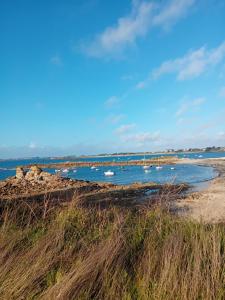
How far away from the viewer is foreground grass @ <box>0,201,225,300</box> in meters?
3.31

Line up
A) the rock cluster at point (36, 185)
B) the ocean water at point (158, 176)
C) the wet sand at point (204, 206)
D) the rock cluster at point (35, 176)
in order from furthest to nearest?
the ocean water at point (158, 176) < the rock cluster at point (35, 176) < the rock cluster at point (36, 185) < the wet sand at point (204, 206)

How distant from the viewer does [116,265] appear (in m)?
3.77

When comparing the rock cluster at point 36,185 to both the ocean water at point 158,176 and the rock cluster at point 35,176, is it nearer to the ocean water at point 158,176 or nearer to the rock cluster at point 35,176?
the rock cluster at point 35,176

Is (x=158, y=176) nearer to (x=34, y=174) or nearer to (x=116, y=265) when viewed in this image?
(x=34, y=174)

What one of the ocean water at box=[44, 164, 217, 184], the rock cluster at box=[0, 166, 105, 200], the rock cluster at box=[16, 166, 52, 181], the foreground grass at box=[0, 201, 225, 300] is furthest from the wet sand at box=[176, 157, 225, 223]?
the rock cluster at box=[16, 166, 52, 181]

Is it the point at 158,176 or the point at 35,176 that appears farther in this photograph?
the point at 158,176

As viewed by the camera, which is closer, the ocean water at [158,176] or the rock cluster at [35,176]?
the rock cluster at [35,176]

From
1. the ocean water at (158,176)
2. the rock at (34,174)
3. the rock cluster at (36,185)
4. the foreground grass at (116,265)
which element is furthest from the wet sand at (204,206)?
the rock at (34,174)

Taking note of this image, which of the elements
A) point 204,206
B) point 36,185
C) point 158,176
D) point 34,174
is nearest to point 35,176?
point 34,174

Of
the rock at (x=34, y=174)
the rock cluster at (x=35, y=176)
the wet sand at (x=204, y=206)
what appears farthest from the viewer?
the rock at (x=34, y=174)

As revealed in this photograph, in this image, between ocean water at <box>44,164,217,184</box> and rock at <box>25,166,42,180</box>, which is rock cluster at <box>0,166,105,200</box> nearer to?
rock at <box>25,166,42,180</box>

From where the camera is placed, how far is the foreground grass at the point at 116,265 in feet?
10.8

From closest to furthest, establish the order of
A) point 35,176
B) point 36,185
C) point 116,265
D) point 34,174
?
point 116,265 < point 36,185 < point 35,176 < point 34,174

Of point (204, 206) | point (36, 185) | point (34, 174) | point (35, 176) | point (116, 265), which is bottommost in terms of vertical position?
point (204, 206)
